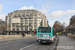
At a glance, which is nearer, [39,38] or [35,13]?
[39,38]

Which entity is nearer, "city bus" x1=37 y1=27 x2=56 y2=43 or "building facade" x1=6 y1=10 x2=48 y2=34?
"city bus" x1=37 y1=27 x2=56 y2=43

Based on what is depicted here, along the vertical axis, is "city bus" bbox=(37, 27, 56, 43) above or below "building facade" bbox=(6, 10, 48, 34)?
below

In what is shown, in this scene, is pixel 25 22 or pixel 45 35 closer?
pixel 45 35

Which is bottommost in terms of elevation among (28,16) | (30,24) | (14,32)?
(14,32)

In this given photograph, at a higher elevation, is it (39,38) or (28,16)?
(28,16)

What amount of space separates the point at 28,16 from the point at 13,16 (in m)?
16.1

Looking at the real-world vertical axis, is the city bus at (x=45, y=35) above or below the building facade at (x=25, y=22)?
below

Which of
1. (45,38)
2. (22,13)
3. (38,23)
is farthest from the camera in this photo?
(22,13)

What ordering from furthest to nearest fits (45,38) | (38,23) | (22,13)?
(22,13), (38,23), (45,38)

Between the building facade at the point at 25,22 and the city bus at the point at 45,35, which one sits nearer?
the city bus at the point at 45,35

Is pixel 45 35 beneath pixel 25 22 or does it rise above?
beneath

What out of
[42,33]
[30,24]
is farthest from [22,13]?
[42,33]

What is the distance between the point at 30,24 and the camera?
107m

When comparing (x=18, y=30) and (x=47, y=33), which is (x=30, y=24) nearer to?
(x=18, y=30)
